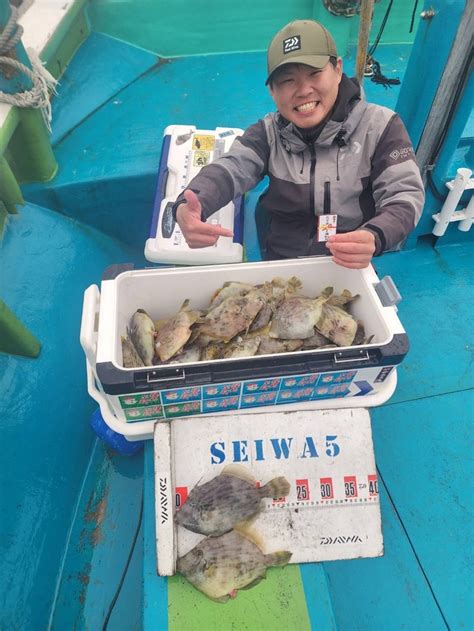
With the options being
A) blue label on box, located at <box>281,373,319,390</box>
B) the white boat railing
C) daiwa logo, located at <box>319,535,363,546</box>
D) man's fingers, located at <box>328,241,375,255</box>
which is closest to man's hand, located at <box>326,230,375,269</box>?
man's fingers, located at <box>328,241,375,255</box>

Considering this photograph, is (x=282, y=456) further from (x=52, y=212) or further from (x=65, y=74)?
(x=65, y=74)

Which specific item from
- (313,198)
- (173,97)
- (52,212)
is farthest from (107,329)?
(173,97)

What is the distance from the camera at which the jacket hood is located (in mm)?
1677

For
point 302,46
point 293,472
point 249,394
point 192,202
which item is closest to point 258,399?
point 249,394

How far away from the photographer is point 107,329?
4.40 feet

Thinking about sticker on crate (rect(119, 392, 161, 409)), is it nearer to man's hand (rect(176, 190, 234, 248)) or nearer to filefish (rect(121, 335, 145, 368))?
filefish (rect(121, 335, 145, 368))

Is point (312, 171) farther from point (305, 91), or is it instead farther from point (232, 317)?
point (232, 317)

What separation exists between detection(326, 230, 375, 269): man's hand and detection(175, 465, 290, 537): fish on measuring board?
78cm

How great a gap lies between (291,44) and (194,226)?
73 cm

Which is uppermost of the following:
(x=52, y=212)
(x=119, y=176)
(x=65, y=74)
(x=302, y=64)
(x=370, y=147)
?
(x=302, y=64)

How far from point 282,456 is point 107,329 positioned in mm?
711

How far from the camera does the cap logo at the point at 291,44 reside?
1.49 metres

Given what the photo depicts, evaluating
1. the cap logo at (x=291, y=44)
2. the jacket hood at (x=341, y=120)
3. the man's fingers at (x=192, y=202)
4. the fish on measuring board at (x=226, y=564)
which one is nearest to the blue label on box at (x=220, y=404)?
the fish on measuring board at (x=226, y=564)

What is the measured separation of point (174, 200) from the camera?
2.24m
